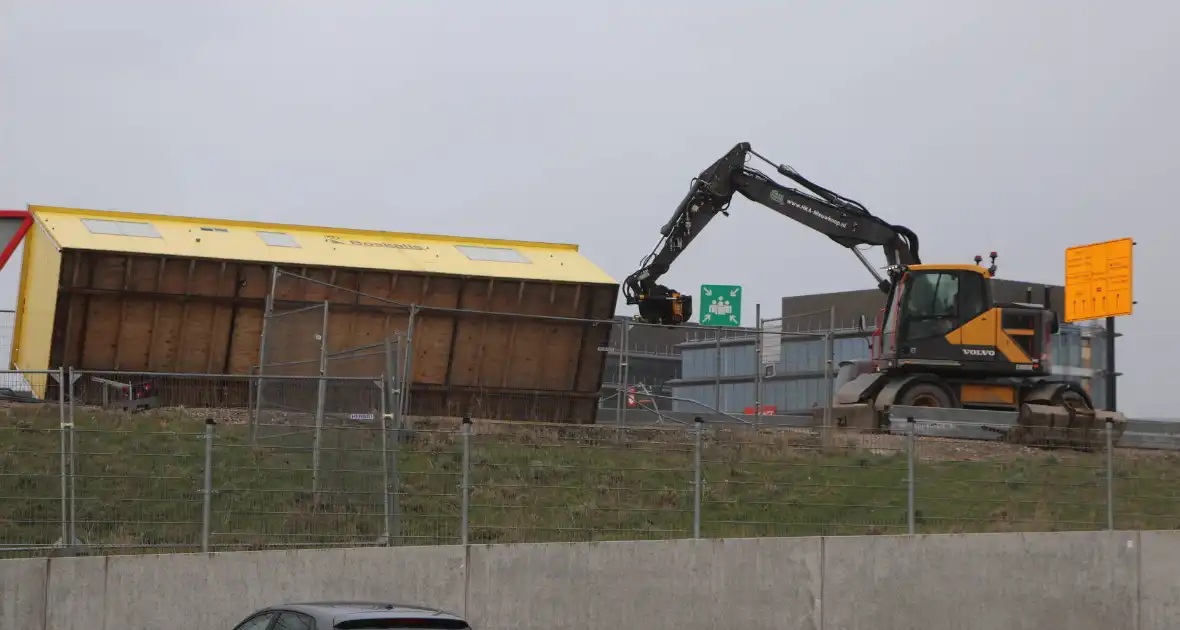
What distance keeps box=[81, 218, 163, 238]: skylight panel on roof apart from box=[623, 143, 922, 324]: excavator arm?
31.3 feet

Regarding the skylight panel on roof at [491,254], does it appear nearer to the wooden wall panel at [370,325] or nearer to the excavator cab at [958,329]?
the wooden wall panel at [370,325]

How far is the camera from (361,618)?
8.91 metres

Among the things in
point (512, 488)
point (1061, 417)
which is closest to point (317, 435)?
point (512, 488)

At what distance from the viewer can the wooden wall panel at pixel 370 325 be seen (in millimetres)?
23500

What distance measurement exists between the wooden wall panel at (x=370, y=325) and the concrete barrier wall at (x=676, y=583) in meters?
9.39

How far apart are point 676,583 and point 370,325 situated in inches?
420

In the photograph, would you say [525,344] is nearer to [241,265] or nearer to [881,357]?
[241,265]

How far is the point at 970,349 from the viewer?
26281 millimetres

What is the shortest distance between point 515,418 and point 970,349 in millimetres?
8313

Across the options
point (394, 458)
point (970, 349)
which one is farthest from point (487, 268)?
point (394, 458)

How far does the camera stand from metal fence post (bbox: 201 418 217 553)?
12875 mm

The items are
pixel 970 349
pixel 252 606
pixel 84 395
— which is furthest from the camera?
pixel 970 349

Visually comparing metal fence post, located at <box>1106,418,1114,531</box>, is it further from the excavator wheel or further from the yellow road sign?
the yellow road sign

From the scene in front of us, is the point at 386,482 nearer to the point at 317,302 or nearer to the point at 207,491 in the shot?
the point at 207,491
